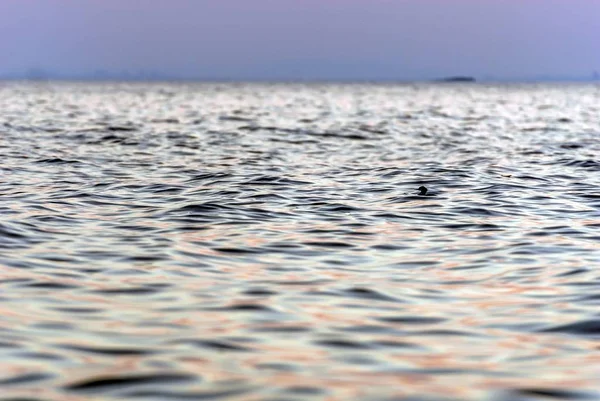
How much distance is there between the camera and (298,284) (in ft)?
35.8

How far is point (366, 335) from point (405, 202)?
9965 millimetres

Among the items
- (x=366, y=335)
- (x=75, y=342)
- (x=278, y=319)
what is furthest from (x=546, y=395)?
(x=75, y=342)

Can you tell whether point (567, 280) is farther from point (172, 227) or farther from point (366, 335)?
point (172, 227)

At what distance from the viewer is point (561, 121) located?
54.9 m

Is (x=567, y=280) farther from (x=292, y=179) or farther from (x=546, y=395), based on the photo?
(x=292, y=179)

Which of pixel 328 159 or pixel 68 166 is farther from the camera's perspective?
pixel 328 159

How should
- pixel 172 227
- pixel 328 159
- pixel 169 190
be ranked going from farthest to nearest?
pixel 328 159, pixel 169 190, pixel 172 227

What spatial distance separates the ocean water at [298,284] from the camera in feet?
24.2

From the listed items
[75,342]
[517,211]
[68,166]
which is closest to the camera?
[75,342]

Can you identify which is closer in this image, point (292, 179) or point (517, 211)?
point (517, 211)

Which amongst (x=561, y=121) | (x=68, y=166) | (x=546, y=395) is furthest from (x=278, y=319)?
(x=561, y=121)

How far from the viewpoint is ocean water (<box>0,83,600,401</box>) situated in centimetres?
738

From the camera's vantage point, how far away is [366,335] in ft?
28.5

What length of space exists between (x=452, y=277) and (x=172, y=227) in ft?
17.7
